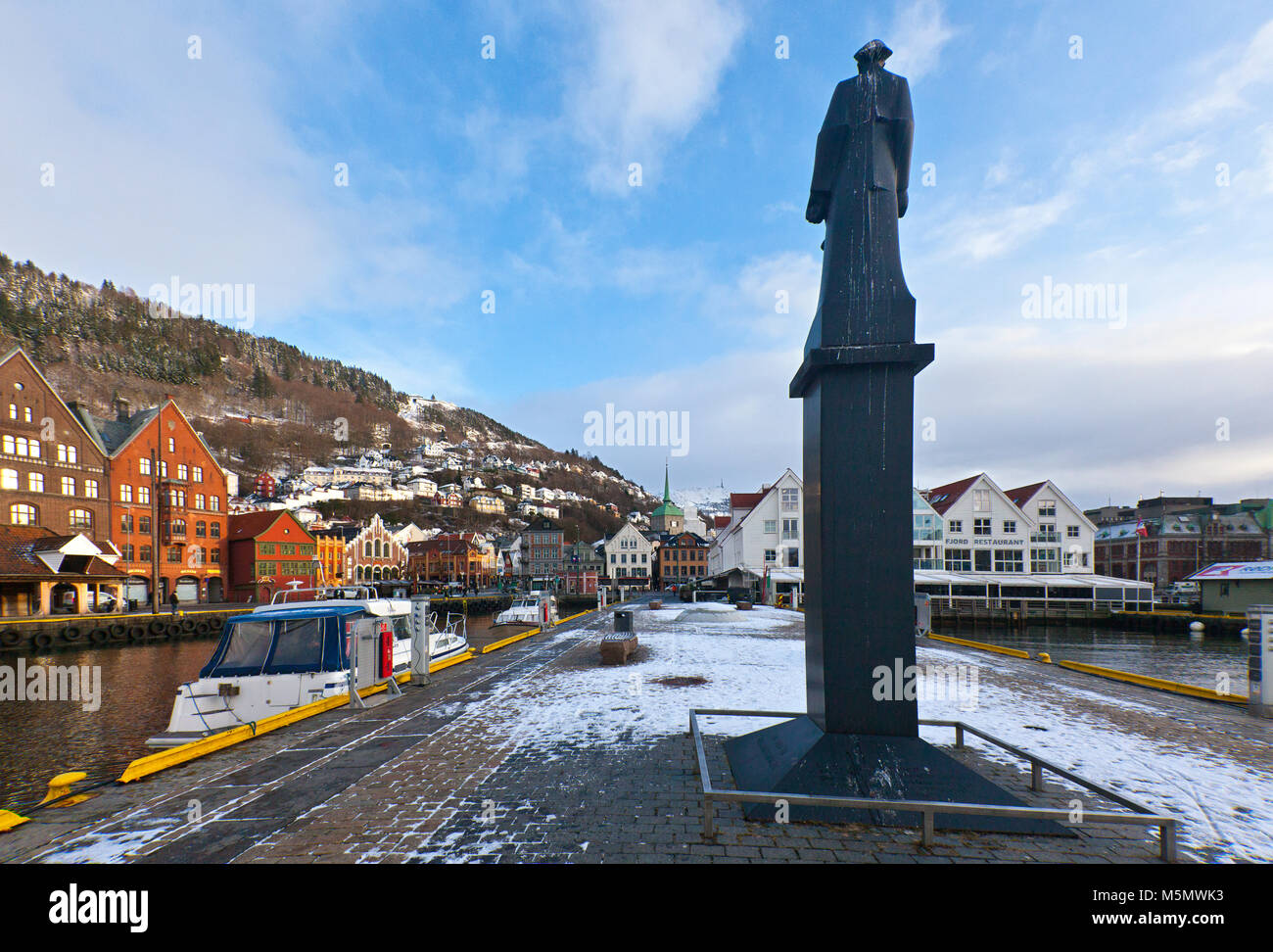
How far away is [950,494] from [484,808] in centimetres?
5566

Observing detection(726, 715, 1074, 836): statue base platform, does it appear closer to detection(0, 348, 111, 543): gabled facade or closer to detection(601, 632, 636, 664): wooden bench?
detection(601, 632, 636, 664): wooden bench

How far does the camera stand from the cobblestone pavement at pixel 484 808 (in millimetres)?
4637

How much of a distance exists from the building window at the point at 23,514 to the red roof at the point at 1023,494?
77.8 meters

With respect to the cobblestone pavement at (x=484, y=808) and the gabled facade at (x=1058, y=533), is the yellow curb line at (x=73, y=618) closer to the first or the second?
the cobblestone pavement at (x=484, y=808)

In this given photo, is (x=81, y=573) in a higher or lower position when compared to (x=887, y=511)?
lower

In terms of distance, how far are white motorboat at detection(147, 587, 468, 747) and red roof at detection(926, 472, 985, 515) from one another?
50.5 meters

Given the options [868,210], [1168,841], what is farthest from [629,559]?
[1168,841]

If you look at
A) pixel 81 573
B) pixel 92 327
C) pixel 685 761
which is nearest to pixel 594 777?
pixel 685 761

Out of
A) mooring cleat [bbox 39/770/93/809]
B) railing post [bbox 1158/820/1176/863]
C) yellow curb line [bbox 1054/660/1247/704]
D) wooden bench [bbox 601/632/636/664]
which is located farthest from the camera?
wooden bench [bbox 601/632/636/664]

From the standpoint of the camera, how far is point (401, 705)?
10125mm

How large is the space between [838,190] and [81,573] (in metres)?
47.8

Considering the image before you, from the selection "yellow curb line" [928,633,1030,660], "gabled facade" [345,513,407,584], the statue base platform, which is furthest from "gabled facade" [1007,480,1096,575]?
"gabled facade" [345,513,407,584]

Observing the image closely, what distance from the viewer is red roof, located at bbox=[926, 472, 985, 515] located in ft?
161
